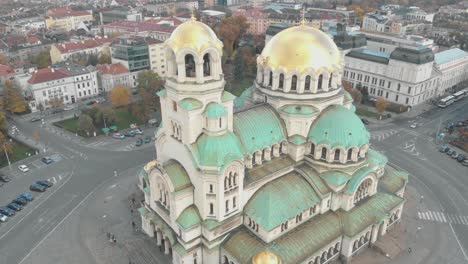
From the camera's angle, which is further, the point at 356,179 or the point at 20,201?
the point at 20,201

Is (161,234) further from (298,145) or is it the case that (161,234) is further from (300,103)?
(300,103)

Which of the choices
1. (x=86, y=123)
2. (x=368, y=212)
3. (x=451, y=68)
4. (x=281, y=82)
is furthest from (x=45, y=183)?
(x=451, y=68)

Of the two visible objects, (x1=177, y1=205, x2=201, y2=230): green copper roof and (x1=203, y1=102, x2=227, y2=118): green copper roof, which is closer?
(x1=203, y1=102, x2=227, y2=118): green copper roof

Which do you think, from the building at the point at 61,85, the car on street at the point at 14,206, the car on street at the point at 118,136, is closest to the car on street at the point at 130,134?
the car on street at the point at 118,136

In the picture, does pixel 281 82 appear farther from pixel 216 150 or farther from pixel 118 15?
pixel 118 15

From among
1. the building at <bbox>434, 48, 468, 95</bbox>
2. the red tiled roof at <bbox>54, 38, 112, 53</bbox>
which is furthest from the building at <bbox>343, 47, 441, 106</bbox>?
the red tiled roof at <bbox>54, 38, 112, 53</bbox>

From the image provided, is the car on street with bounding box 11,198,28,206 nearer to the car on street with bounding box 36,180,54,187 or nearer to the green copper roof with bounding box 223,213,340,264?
the car on street with bounding box 36,180,54,187
